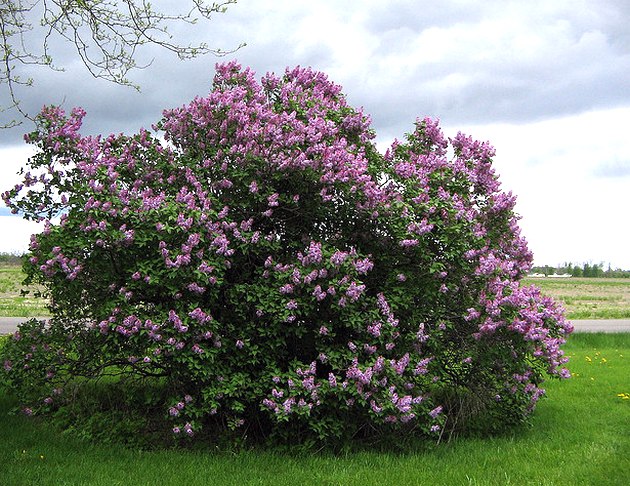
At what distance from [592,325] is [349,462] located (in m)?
19.7

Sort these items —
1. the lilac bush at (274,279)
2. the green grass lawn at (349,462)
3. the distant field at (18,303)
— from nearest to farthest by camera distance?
the green grass lawn at (349,462) < the lilac bush at (274,279) < the distant field at (18,303)

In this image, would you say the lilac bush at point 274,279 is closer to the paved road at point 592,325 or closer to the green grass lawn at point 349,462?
the green grass lawn at point 349,462

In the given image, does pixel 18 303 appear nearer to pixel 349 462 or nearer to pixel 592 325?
pixel 592 325

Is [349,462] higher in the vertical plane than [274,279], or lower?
lower

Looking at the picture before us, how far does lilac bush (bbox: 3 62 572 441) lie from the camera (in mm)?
6418

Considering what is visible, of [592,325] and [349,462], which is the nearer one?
[349,462]

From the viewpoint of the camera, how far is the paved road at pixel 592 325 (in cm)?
1896

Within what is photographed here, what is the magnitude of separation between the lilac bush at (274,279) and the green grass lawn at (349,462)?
0.37 metres

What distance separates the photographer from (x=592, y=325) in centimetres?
2311

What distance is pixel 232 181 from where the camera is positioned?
706 cm

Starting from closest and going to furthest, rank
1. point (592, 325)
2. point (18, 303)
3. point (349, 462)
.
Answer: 1. point (349, 462)
2. point (592, 325)
3. point (18, 303)

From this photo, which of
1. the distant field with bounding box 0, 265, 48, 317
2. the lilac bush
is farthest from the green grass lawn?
the distant field with bounding box 0, 265, 48, 317

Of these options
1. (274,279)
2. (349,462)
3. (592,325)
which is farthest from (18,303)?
(349,462)

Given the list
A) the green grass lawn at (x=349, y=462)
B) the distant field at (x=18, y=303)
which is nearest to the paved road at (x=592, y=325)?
the distant field at (x=18, y=303)
